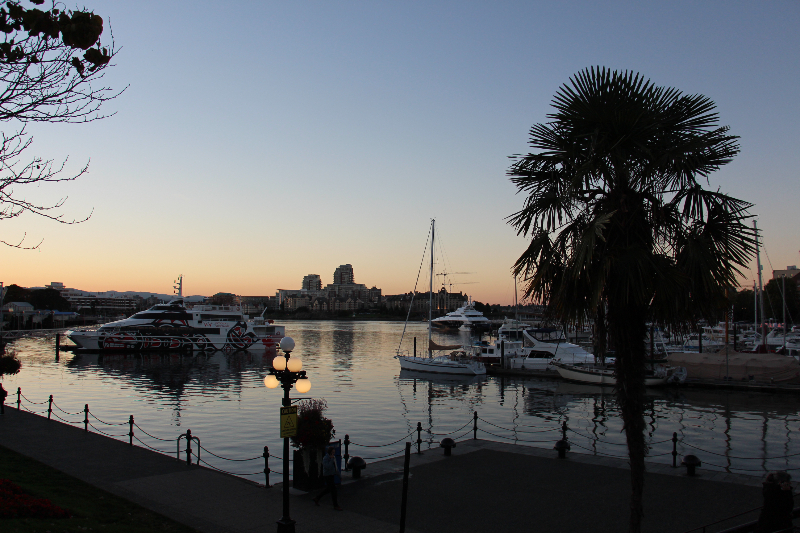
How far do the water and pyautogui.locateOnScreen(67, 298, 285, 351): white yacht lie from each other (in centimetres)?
1568

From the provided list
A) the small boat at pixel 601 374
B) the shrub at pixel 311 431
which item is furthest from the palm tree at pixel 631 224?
the small boat at pixel 601 374

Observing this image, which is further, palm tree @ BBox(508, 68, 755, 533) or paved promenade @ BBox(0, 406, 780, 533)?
paved promenade @ BBox(0, 406, 780, 533)

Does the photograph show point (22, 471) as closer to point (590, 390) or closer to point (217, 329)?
point (590, 390)

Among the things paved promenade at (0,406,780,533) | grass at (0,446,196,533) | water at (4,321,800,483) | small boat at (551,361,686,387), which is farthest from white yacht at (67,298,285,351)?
grass at (0,446,196,533)

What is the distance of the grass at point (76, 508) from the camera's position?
9469 millimetres

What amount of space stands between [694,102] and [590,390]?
3962 cm

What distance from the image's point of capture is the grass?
9.47 meters

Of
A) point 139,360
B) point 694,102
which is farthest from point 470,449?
point 139,360

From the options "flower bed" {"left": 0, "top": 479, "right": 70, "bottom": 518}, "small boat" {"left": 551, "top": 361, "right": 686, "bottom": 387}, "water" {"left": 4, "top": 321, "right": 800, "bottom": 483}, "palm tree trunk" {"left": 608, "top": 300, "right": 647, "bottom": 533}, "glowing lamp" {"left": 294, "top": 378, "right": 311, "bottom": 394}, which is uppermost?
"palm tree trunk" {"left": 608, "top": 300, "right": 647, "bottom": 533}

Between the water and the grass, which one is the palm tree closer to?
the grass

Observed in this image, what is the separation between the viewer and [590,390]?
1763 inches

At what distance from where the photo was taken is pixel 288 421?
38.4 ft

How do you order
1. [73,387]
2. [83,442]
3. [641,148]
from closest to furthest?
[641,148], [83,442], [73,387]

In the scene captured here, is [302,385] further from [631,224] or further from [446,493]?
[631,224]
